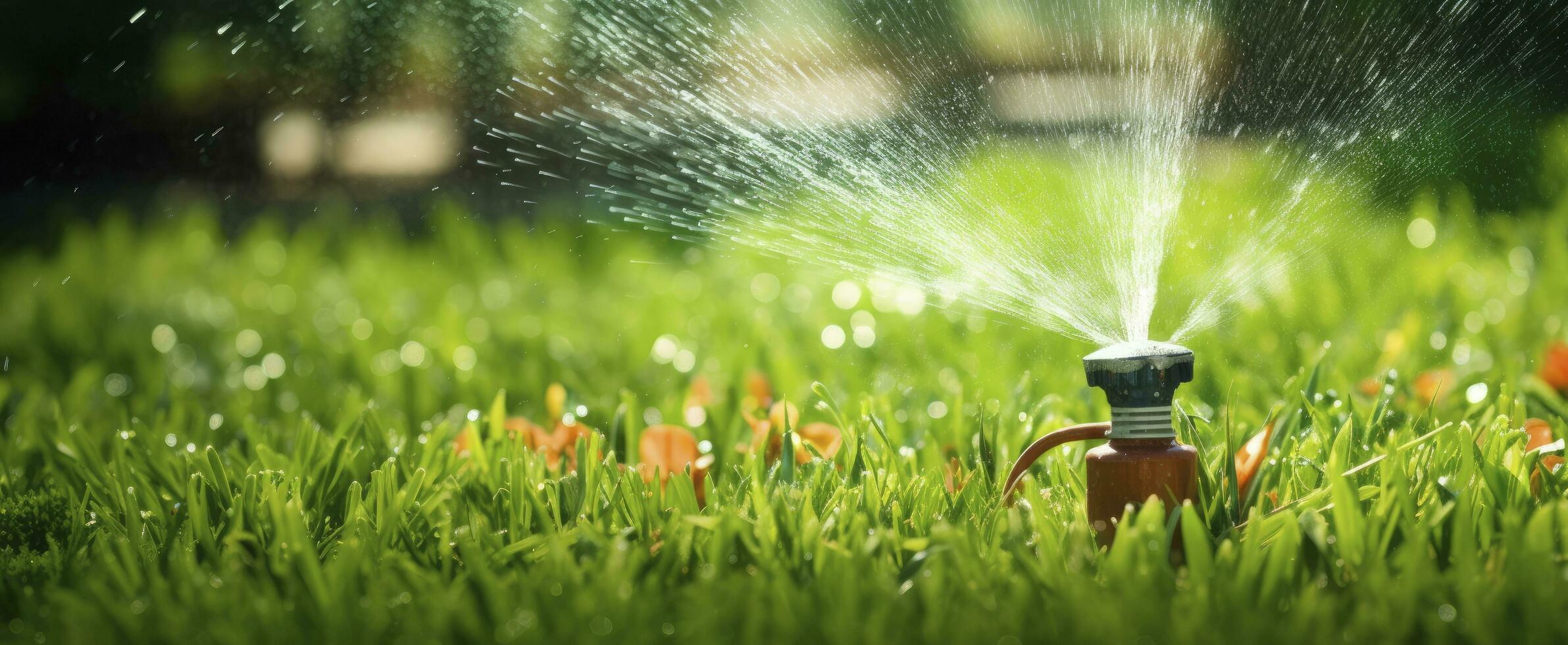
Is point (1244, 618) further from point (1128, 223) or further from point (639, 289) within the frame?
point (639, 289)

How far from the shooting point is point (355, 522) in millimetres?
1588

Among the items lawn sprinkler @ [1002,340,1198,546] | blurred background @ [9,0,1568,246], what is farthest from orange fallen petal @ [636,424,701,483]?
blurred background @ [9,0,1568,246]

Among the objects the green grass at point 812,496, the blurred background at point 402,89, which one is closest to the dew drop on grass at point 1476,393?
the green grass at point 812,496

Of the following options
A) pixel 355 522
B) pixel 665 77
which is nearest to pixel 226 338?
pixel 665 77

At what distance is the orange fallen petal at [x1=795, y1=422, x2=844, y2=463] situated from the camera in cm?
197

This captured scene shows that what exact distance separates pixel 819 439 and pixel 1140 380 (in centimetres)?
70

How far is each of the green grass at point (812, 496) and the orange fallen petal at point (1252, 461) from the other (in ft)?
0.08

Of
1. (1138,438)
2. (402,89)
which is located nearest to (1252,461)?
(1138,438)

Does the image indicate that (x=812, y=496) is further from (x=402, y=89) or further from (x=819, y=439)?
(x=402, y=89)

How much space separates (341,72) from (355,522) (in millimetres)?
6564

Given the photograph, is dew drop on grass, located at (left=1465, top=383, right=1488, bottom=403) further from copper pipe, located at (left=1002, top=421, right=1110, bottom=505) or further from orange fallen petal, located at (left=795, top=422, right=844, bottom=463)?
orange fallen petal, located at (left=795, top=422, right=844, bottom=463)

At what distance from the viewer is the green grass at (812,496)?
1.23 metres

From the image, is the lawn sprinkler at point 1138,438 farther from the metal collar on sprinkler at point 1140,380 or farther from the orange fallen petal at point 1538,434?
the orange fallen petal at point 1538,434

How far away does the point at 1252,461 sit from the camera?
1.59 m
